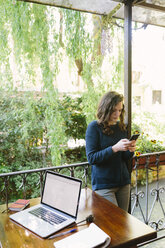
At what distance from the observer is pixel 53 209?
4.22ft

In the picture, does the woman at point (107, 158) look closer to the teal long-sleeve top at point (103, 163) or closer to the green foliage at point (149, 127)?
the teal long-sleeve top at point (103, 163)

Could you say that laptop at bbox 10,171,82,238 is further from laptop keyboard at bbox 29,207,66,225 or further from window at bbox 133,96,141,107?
window at bbox 133,96,141,107

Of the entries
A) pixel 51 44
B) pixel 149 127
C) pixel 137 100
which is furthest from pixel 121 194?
pixel 137 100

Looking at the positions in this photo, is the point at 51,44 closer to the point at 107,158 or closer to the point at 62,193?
the point at 107,158

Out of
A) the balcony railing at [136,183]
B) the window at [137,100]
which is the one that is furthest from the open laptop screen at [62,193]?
the window at [137,100]

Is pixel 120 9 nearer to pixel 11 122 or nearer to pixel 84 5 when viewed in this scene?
pixel 84 5

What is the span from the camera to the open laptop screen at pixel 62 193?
1190mm

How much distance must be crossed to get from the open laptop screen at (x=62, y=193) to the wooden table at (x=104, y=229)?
0.10 metres

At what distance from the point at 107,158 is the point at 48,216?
0.55 metres

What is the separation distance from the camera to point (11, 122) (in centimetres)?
485

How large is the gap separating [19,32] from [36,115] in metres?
1.85

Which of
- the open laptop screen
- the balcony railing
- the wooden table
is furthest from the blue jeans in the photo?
the open laptop screen

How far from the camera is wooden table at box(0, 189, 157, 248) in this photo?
1000 millimetres

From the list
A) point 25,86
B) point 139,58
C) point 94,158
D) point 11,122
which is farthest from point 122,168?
point 139,58
